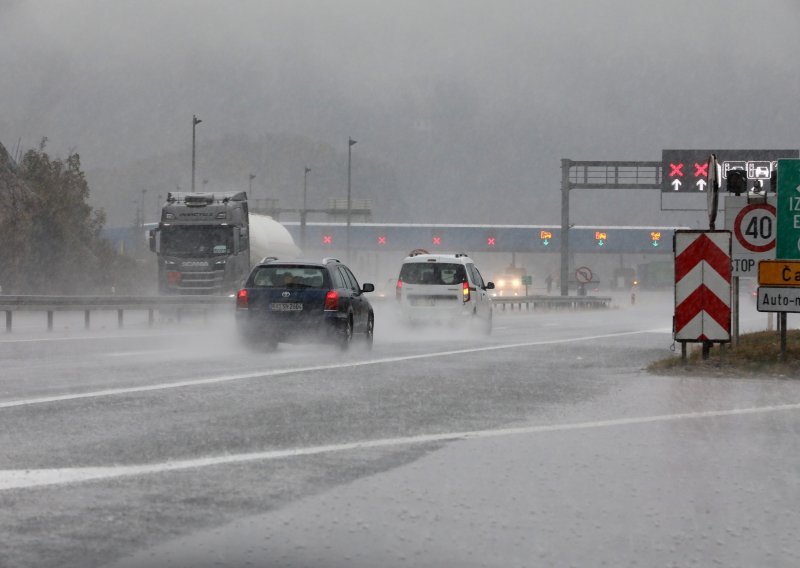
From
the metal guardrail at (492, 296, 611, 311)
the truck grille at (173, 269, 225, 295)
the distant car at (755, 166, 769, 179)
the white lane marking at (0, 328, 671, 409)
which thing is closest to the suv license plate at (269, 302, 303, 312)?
the white lane marking at (0, 328, 671, 409)

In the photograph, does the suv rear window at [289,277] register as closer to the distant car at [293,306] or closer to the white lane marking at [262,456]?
the distant car at [293,306]

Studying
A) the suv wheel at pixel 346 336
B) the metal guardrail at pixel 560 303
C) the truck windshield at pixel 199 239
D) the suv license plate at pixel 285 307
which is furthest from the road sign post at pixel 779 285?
the metal guardrail at pixel 560 303

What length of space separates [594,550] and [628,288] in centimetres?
12701

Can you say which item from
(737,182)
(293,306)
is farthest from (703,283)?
(293,306)

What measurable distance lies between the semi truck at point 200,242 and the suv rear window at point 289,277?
48.1 ft

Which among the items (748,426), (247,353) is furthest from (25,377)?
(748,426)

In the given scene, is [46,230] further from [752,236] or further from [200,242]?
[752,236]

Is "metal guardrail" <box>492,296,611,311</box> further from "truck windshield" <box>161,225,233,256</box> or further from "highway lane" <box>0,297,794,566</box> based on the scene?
"highway lane" <box>0,297,794,566</box>

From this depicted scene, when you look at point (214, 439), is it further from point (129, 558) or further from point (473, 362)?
point (473, 362)

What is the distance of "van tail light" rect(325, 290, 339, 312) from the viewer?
20.0 meters

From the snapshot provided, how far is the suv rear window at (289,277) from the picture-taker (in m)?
20.3

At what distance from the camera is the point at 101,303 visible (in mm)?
32594

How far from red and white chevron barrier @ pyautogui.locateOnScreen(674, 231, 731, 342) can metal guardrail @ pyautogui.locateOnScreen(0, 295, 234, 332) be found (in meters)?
17.4

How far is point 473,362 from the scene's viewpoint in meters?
18.3
